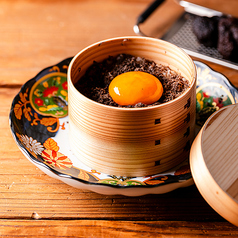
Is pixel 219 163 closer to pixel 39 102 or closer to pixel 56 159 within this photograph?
pixel 56 159

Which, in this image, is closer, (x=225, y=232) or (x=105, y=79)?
(x=225, y=232)

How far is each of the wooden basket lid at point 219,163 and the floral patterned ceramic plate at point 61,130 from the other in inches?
3.2

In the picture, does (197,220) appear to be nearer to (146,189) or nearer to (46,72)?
(146,189)

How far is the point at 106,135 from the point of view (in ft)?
3.05

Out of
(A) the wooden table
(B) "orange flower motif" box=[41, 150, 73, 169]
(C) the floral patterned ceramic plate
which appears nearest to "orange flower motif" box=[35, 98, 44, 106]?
(C) the floral patterned ceramic plate

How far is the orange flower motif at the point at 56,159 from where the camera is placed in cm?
104

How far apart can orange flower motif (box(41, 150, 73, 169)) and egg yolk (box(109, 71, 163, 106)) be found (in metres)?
0.26

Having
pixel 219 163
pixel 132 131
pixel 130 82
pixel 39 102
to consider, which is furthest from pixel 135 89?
pixel 39 102

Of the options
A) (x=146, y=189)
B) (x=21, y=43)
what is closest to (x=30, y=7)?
(x=21, y=43)

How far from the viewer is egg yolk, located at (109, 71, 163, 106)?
3.36 feet

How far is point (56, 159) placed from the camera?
3.52 ft

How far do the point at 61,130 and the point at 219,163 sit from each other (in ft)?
1.97

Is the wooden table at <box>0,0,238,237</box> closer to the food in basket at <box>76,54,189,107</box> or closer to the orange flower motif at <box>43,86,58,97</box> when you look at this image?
the orange flower motif at <box>43,86,58,97</box>

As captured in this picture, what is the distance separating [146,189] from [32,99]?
65 centimetres
